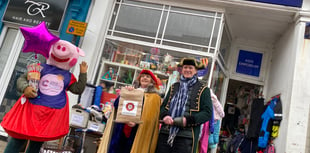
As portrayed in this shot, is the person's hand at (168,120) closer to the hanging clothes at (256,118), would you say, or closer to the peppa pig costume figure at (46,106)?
the peppa pig costume figure at (46,106)

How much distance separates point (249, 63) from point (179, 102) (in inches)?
202

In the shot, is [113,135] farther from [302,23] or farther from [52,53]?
[302,23]

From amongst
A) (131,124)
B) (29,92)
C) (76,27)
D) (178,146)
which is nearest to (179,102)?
(178,146)

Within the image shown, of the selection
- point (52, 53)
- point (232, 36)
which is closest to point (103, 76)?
point (52, 53)

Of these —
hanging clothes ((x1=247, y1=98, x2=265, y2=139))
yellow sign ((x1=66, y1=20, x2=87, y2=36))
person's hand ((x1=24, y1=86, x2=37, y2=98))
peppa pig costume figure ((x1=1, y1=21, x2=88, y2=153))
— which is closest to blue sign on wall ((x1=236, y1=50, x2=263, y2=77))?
hanging clothes ((x1=247, y1=98, x2=265, y2=139))

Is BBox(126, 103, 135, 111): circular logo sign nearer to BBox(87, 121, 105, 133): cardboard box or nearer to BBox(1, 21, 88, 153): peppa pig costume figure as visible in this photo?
BBox(1, 21, 88, 153): peppa pig costume figure

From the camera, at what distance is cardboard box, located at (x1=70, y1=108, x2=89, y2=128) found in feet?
15.4

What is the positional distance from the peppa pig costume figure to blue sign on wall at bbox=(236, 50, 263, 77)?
5.44m

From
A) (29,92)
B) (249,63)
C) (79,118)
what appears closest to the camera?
(29,92)

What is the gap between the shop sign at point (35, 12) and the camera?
6.59 m

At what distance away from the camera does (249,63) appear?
7543mm

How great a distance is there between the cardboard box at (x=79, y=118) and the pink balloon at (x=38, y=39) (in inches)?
64.9

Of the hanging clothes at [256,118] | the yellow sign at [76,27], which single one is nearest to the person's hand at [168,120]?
the hanging clothes at [256,118]

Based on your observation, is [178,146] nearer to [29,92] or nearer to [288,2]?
[29,92]
